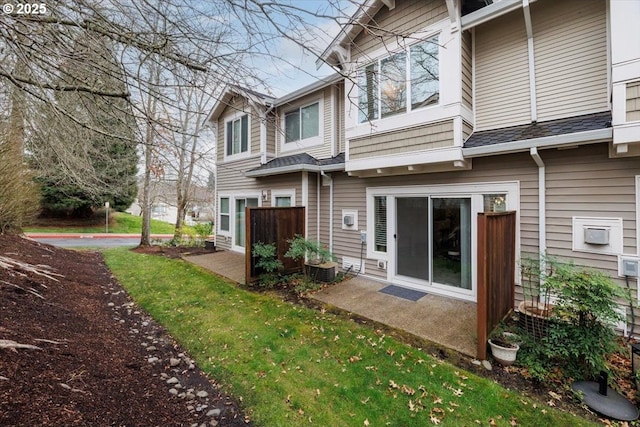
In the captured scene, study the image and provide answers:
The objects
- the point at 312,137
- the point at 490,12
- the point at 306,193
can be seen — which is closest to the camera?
the point at 490,12

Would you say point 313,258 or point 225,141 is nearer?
point 313,258

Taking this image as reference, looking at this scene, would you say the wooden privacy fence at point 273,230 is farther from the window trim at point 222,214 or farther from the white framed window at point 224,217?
the white framed window at point 224,217

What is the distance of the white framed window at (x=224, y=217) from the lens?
1116 centimetres

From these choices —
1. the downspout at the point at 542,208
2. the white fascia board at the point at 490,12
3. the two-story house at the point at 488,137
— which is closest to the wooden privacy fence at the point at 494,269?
the downspout at the point at 542,208

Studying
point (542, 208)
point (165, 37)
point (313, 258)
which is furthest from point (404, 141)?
point (165, 37)

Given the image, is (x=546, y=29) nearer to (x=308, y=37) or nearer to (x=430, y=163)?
(x=430, y=163)

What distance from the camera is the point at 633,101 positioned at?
11.9 ft

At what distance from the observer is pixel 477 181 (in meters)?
5.32

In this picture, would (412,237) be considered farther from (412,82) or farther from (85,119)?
(85,119)

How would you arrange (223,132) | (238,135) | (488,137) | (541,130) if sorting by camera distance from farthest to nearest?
(223,132), (238,135), (488,137), (541,130)

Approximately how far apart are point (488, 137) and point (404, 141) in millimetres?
1498

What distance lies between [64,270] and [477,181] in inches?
363

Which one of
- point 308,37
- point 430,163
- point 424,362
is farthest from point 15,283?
point 430,163

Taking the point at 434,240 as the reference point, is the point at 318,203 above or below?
above
